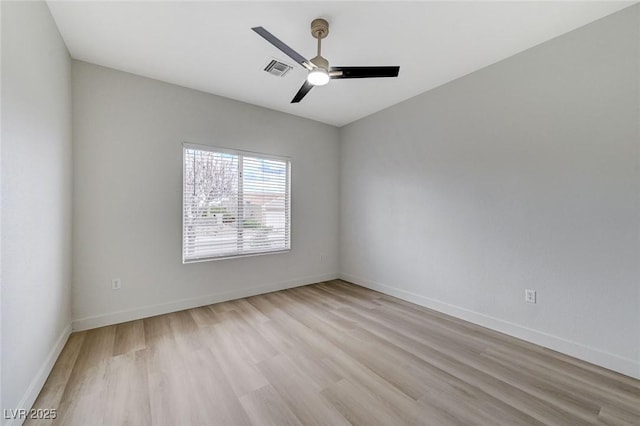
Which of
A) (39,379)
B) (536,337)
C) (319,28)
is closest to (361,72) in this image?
(319,28)

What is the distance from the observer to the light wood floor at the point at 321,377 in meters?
1.57

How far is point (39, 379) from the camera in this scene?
1737 millimetres

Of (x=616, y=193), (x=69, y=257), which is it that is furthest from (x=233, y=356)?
(x=616, y=193)

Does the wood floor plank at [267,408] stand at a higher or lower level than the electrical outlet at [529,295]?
lower

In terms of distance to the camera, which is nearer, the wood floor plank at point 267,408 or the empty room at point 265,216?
the wood floor plank at point 267,408

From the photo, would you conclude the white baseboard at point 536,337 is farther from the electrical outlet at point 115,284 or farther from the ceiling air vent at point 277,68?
the electrical outlet at point 115,284

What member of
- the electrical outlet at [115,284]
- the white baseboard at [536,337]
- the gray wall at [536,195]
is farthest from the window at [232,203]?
the white baseboard at [536,337]

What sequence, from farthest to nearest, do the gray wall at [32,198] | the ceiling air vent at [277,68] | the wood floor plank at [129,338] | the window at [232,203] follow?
the window at [232,203] → the ceiling air vent at [277,68] → the wood floor plank at [129,338] → the gray wall at [32,198]

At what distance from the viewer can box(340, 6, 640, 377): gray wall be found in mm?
2010

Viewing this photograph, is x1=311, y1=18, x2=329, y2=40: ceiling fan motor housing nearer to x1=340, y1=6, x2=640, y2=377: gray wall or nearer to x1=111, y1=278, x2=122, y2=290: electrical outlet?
x1=340, y1=6, x2=640, y2=377: gray wall

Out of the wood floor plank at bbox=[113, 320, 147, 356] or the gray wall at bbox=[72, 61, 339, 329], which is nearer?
the wood floor plank at bbox=[113, 320, 147, 356]

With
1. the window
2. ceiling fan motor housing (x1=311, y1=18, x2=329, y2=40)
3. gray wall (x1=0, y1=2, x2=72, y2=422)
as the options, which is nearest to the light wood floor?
gray wall (x1=0, y1=2, x2=72, y2=422)

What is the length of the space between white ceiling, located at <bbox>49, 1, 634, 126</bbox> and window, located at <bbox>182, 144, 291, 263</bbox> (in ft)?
3.31

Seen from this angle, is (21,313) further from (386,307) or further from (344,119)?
(344,119)
